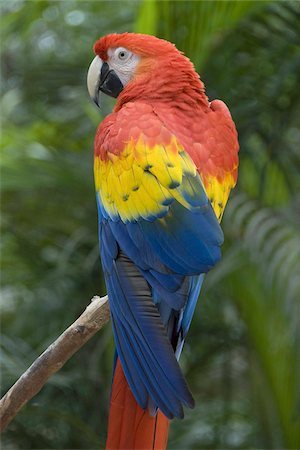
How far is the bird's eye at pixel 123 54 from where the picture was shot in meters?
1.22

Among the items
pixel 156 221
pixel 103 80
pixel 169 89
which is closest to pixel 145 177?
pixel 156 221

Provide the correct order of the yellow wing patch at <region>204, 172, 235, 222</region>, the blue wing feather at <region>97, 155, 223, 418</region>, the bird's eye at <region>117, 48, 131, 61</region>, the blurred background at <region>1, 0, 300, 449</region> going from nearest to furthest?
1. the blue wing feather at <region>97, 155, 223, 418</region>
2. the yellow wing patch at <region>204, 172, 235, 222</region>
3. the bird's eye at <region>117, 48, 131, 61</region>
4. the blurred background at <region>1, 0, 300, 449</region>

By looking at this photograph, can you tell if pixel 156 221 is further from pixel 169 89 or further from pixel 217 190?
pixel 169 89

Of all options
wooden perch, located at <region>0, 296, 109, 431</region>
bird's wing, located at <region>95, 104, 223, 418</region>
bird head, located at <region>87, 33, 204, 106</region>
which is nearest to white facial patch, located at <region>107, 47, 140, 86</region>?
bird head, located at <region>87, 33, 204, 106</region>

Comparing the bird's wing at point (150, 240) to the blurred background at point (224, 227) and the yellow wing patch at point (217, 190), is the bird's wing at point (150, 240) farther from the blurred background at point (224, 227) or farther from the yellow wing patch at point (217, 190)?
the blurred background at point (224, 227)

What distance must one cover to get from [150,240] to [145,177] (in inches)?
3.3

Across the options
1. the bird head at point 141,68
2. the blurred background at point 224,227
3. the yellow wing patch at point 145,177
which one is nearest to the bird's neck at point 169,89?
the bird head at point 141,68

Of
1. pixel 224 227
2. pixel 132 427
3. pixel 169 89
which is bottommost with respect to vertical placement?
pixel 224 227

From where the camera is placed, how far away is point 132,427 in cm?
98

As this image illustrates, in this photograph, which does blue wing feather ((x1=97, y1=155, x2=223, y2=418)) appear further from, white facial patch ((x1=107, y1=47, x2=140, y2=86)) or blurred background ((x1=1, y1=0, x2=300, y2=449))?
blurred background ((x1=1, y1=0, x2=300, y2=449))

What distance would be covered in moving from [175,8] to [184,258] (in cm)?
75

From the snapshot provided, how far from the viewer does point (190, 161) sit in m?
1.07

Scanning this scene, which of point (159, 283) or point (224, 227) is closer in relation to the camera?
point (159, 283)

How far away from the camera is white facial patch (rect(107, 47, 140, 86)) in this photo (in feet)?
4.01
